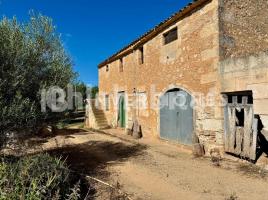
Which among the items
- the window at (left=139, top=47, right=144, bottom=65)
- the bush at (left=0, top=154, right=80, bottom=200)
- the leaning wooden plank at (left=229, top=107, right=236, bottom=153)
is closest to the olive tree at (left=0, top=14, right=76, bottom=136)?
the bush at (left=0, top=154, right=80, bottom=200)

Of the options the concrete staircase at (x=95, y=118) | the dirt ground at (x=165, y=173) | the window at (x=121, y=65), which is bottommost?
the dirt ground at (x=165, y=173)

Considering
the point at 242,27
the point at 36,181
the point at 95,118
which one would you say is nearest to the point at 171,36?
the point at 242,27

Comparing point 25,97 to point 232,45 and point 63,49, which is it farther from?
point 232,45

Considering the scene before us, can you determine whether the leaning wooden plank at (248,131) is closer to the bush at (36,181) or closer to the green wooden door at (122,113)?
the bush at (36,181)

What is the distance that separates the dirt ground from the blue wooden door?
0.49 meters

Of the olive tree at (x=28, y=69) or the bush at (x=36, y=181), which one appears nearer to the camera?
the bush at (x=36, y=181)

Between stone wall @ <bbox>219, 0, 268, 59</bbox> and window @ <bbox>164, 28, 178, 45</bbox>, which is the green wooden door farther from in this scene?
stone wall @ <bbox>219, 0, 268, 59</bbox>

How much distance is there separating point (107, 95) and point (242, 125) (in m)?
12.7

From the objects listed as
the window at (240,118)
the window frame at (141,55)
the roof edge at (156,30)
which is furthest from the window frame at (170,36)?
the window at (240,118)

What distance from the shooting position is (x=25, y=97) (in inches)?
256

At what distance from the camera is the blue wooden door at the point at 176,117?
33.2 ft

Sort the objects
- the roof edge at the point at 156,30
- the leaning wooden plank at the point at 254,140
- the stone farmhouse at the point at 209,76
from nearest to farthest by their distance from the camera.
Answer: the leaning wooden plank at the point at 254,140
the stone farmhouse at the point at 209,76
the roof edge at the point at 156,30

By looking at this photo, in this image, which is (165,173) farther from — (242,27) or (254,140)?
(242,27)

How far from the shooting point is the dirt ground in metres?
5.69
